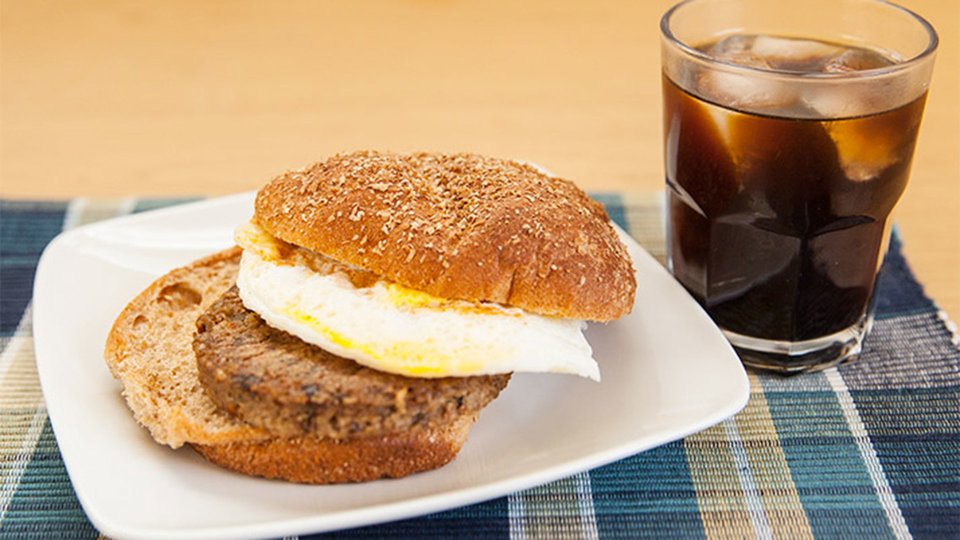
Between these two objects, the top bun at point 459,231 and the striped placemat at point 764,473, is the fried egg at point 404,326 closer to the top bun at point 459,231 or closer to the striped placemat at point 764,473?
the top bun at point 459,231

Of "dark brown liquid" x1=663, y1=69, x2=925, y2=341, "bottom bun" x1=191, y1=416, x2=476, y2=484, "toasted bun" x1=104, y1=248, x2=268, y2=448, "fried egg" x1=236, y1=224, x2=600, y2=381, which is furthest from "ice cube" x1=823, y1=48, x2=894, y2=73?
"toasted bun" x1=104, y1=248, x2=268, y2=448

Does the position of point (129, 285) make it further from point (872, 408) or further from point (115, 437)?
point (872, 408)

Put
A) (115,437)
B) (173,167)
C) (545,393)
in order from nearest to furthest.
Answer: (115,437)
(545,393)
(173,167)

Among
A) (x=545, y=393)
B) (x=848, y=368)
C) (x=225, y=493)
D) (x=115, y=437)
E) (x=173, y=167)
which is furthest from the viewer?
(x=173, y=167)

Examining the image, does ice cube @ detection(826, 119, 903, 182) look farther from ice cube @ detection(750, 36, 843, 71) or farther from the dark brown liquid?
ice cube @ detection(750, 36, 843, 71)

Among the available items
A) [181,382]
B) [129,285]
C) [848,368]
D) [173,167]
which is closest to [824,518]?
[848,368]

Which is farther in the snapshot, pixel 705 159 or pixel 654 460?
pixel 705 159

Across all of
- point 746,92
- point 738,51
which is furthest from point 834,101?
point 738,51

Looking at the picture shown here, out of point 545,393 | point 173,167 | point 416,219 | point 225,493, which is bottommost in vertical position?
point 173,167
